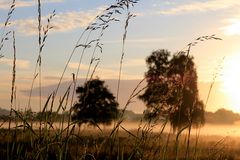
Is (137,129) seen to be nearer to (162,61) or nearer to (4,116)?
(4,116)

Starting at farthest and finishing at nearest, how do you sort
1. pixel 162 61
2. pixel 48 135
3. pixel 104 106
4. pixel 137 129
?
1. pixel 104 106
2. pixel 162 61
3. pixel 137 129
4. pixel 48 135

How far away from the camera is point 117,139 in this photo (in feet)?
15.0

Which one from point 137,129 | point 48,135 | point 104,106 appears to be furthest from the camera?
point 104,106

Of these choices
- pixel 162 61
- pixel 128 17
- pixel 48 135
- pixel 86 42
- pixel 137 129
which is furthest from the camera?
pixel 162 61

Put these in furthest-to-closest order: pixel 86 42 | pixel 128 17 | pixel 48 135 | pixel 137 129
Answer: pixel 128 17
pixel 86 42
pixel 137 129
pixel 48 135

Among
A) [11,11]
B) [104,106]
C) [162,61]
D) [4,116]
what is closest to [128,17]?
[11,11]

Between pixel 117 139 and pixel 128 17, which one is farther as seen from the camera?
pixel 128 17

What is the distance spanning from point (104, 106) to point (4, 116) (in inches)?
2433

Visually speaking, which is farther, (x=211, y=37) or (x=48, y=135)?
(x=211, y=37)

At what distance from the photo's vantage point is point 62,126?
14.3 ft

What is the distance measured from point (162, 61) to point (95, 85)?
10582 mm

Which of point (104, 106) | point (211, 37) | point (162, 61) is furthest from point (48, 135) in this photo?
point (104, 106)

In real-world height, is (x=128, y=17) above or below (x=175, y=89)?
above

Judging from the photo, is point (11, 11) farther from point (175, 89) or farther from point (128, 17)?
point (175, 89)
